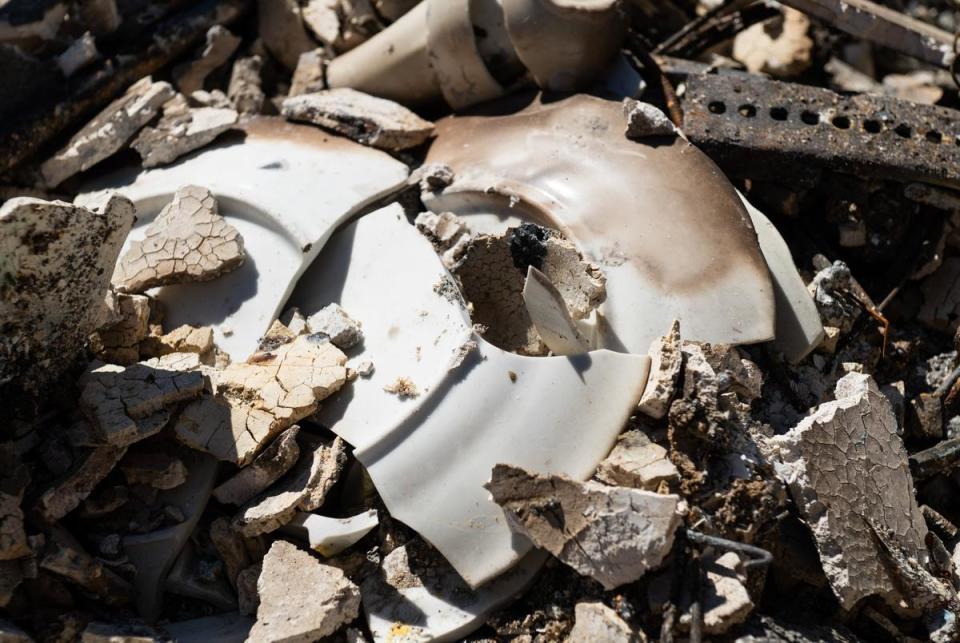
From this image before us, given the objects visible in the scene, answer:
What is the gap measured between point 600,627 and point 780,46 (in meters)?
2.57

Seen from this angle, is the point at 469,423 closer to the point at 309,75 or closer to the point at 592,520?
the point at 592,520

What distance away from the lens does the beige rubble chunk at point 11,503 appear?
7.09 feet

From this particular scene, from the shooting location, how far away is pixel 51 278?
88.2 inches

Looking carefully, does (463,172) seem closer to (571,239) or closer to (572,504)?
(571,239)

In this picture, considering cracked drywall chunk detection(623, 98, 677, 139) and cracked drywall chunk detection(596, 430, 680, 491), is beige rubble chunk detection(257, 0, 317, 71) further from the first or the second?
cracked drywall chunk detection(596, 430, 680, 491)

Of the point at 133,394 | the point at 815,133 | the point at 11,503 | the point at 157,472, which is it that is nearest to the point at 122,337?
the point at 133,394

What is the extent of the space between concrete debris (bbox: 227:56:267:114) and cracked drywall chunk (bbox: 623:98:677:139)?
1.42 metres

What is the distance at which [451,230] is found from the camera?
2697 millimetres

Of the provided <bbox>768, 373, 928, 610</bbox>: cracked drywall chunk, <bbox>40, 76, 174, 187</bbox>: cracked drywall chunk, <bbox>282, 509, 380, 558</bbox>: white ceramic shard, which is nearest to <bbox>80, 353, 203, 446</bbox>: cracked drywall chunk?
<bbox>282, 509, 380, 558</bbox>: white ceramic shard

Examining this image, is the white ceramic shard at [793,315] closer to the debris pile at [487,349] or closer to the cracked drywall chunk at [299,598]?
the debris pile at [487,349]

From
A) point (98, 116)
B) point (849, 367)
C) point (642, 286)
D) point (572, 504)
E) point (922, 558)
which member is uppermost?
point (98, 116)

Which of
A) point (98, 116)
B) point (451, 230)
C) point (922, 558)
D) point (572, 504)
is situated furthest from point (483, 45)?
point (922, 558)

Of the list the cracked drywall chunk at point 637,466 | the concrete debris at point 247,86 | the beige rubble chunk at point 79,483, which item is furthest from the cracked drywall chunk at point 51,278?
the cracked drywall chunk at point 637,466

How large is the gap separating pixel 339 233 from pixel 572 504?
3.79 feet
